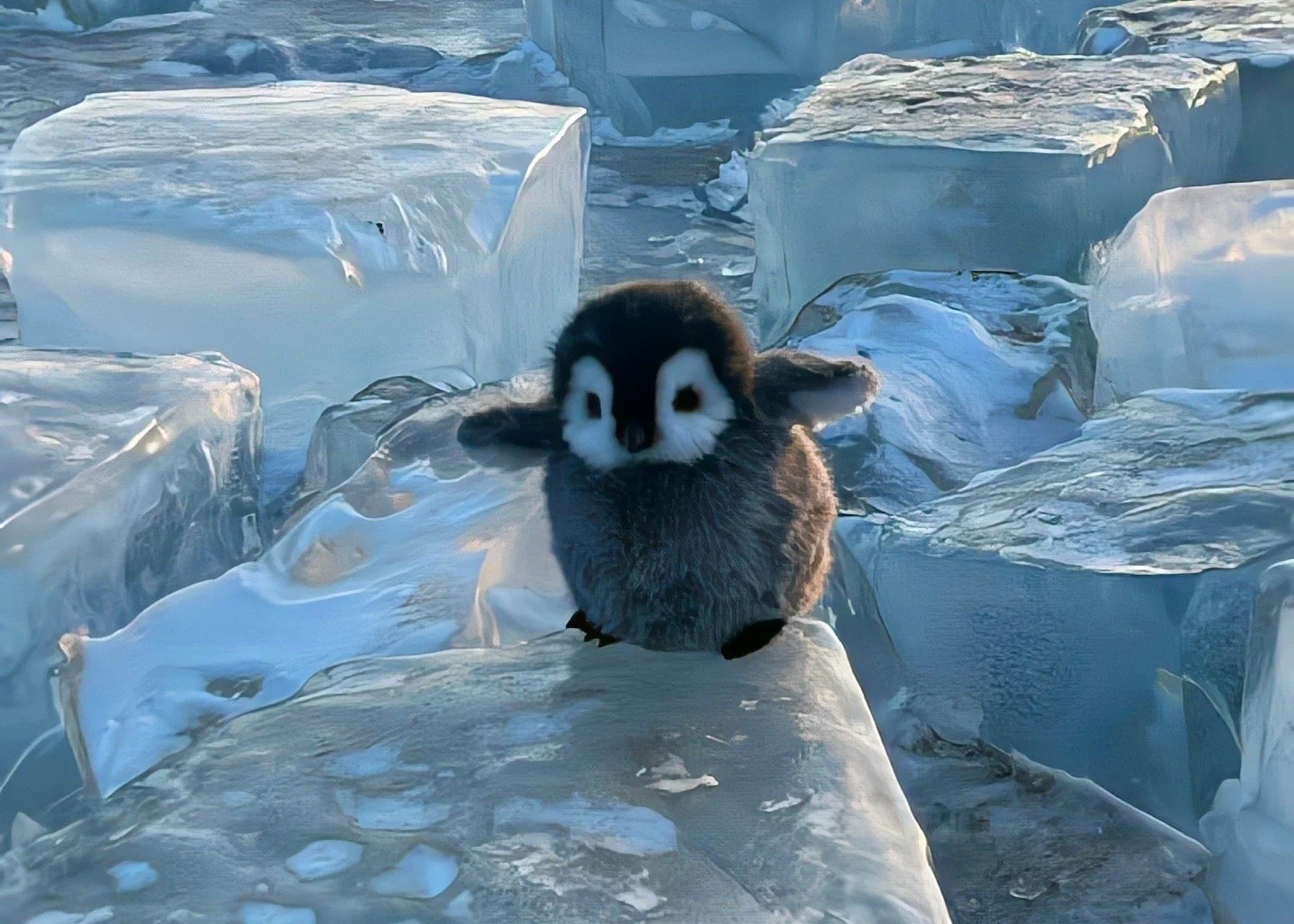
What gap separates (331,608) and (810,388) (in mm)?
736

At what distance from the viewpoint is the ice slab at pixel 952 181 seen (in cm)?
364

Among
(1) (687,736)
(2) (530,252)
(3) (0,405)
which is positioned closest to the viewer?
(1) (687,736)

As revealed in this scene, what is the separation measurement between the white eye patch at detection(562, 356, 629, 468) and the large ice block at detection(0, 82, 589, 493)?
145 centimetres

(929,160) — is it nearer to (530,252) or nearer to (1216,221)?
(1216,221)

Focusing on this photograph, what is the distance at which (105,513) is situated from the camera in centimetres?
198

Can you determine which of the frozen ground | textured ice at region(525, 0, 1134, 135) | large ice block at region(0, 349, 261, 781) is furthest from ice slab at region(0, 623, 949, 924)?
textured ice at region(525, 0, 1134, 135)

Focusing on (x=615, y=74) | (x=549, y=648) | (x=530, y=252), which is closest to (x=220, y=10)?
(x=615, y=74)

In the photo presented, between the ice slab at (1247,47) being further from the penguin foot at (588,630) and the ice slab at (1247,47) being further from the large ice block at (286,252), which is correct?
the penguin foot at (588,630)

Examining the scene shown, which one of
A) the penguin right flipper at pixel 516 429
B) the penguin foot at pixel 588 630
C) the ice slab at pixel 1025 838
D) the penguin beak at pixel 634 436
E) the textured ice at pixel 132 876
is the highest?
the penguin beak at pixel 634 436

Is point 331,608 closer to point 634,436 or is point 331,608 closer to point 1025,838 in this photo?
point 634,436

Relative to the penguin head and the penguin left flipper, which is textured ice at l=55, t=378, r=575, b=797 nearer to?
the penguin head

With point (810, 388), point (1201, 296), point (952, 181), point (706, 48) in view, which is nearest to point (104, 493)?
point (810, 388)

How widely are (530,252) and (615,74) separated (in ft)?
10.6

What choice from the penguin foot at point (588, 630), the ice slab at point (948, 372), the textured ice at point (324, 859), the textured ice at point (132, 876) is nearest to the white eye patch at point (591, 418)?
the penguin foot at point (588, 630)
